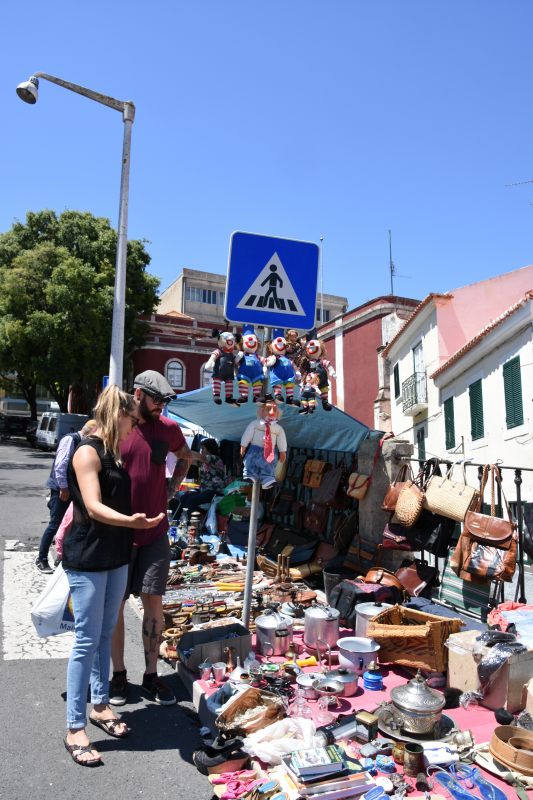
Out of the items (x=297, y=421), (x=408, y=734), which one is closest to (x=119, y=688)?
(x=408, y=734)

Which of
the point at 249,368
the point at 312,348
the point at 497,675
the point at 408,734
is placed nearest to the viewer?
the point at 408,734

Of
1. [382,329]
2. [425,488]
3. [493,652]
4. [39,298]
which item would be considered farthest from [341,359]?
[493,652]

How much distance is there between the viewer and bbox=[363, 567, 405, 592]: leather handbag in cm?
517

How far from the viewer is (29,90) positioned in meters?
8.00

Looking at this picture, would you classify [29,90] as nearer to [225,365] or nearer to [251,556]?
[225,365]

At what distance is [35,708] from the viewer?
3.48 meters

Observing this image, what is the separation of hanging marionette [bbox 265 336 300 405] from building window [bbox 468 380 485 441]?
13753 millimetres

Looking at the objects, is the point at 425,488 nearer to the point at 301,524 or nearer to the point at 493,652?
the point at 493,652

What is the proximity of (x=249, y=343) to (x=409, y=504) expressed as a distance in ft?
7.71

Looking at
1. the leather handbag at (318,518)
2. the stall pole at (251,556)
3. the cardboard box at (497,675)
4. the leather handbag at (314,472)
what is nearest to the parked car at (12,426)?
the leather handbag at (314,472)

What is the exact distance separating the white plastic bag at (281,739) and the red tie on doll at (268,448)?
6.42 feet

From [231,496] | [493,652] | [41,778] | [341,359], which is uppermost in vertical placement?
[341,359]

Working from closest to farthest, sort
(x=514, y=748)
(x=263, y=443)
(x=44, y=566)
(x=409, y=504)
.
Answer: (x=514, y=748)
(x=263, y=443)
(x=409, y=504)
(x=44, y=566)

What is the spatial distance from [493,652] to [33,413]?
37712 mm
